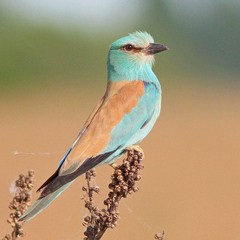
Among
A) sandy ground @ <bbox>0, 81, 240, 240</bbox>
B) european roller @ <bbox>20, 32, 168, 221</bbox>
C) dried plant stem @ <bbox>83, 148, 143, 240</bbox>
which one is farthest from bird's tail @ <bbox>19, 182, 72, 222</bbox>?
sandy ground @ <bbox>0, 81, 240, 240</bbox>

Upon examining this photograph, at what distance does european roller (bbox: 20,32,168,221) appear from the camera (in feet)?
16.6

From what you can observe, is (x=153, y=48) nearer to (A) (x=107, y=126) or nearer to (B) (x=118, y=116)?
(B) (x=118, y=116)

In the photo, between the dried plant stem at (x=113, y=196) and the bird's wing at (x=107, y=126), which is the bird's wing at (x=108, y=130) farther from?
the dried plant stem at (x=113, y=196)

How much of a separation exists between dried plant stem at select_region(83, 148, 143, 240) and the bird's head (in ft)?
4.52

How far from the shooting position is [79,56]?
3212 cm

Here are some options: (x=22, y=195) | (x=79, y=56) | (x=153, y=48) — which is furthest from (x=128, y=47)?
(x=79, y=56)

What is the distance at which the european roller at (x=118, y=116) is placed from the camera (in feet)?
16.6

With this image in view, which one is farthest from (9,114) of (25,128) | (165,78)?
(165,78)

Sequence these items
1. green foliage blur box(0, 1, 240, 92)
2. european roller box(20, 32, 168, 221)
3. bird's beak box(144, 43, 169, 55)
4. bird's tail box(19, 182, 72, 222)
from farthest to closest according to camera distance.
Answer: green foliage blur box(0, 1, 240, 92) → bird's beak box(144, 43, 169, 55) → european roller box(20, 32, 168, 221) → bird's tail box(19, 182, 72, 222)

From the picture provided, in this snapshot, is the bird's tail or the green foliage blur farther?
the green foliage blur

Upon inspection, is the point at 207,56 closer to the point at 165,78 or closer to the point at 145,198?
the point at 165,78

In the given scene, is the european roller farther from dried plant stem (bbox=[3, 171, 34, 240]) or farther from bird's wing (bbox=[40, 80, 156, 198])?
dried plant stem (bbox=[3, 171, 34, 240])

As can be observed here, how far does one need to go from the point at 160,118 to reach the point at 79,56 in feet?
29.3

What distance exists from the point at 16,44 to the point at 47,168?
16245mm
